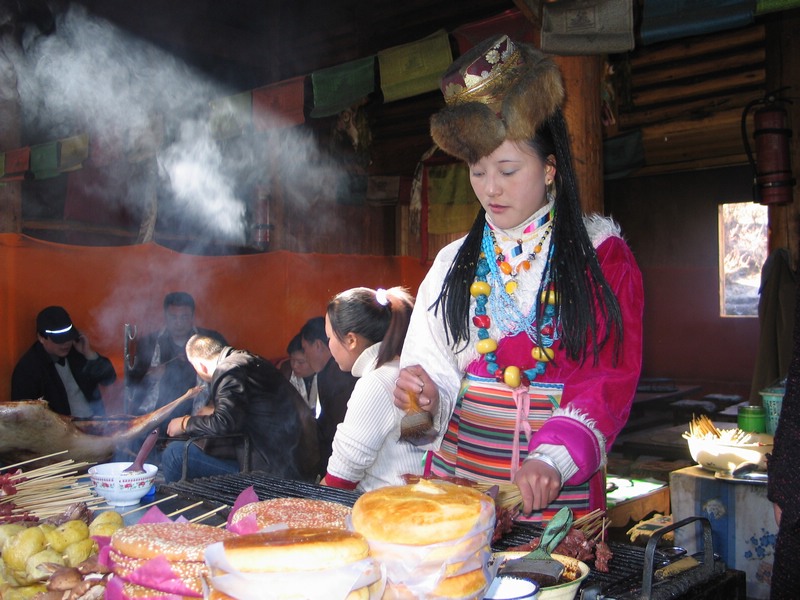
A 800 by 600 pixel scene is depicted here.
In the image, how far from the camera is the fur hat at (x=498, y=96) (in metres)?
2.38

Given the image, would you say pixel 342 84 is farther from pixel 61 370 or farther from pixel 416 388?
pixel 416 388

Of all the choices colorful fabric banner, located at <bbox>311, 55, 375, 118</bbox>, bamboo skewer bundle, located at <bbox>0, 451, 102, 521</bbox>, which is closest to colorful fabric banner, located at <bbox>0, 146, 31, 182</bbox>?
colorful fabric banner, located at <bbox>311, 55, 375, 118</bbox>

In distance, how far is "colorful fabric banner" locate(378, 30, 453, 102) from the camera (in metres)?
→ 5.33

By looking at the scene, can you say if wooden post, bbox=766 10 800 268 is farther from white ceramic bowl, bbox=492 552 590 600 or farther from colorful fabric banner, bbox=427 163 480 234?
white ceramic bowl, bbox=492 552 590 600

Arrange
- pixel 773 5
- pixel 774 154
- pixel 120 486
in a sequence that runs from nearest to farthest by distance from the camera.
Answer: pixel 120 486, pixel 773 5, pixel 774 154

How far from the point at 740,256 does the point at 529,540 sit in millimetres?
11675

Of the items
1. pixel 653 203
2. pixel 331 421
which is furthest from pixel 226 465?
pixel 653 203

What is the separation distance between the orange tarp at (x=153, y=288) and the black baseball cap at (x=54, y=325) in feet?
0.29

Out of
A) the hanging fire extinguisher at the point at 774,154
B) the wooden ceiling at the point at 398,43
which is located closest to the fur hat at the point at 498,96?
the hanging fire extinguisher at the point at 774,154

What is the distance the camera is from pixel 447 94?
2.57 metres

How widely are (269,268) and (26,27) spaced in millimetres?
3376

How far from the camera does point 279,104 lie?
20.8 ft

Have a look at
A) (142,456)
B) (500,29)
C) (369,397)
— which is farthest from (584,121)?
(142,456)

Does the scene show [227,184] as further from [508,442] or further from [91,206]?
[508,442]
